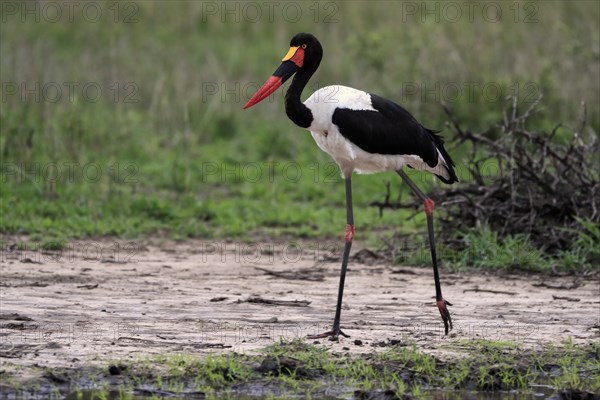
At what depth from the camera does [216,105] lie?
1196cm

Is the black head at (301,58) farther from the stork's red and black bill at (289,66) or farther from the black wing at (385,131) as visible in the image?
the black wing at (385,131)

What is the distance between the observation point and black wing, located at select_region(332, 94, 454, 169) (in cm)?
576

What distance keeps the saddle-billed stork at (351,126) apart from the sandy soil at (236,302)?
369mm

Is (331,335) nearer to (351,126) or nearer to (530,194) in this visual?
(351,126)

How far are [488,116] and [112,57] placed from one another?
179 inches

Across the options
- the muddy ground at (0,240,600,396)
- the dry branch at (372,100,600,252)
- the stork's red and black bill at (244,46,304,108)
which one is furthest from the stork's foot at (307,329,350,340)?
the dry branch at (372,100,600,252)

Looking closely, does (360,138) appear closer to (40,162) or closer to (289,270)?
(289,270)

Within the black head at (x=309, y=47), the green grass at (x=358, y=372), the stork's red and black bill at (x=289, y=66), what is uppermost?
the black head at (x=309, y=47)

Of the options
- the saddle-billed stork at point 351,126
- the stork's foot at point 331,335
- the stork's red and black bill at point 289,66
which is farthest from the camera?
the stork's red and black bill at point 289,66

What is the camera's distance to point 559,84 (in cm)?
1145

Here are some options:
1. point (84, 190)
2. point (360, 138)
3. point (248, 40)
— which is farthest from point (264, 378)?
point (248, 40)

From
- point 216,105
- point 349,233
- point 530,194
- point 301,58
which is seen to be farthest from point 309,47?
point 216,105

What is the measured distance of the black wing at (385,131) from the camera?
5758mm

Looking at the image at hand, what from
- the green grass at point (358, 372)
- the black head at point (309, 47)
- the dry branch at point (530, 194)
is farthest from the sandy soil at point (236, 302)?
the black head at point (309, 47)
